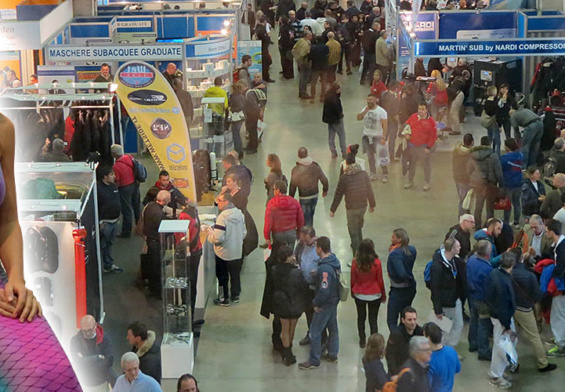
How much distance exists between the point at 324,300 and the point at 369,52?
1240 cm

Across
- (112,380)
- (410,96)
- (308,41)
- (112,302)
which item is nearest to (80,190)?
(112,302)

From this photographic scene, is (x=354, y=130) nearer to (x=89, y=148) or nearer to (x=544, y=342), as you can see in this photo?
(x=89, y=148)

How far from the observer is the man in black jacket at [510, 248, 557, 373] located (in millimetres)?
8078

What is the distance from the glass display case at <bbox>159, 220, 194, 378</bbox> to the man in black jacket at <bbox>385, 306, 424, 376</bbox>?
1861 millimetres

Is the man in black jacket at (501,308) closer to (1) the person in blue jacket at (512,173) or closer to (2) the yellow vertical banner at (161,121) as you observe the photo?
(1) the person in blue jacket at (512,173)

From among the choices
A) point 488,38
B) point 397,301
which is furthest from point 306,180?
point 488,38

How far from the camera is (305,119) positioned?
58.0 feet

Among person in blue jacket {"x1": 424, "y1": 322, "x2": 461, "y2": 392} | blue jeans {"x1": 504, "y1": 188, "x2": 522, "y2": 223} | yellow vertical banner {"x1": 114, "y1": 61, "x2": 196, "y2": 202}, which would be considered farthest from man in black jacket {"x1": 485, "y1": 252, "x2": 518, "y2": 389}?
yellow vertical banner {"x1": 114, "y1": 61, "x2": 196, "y2": 202}

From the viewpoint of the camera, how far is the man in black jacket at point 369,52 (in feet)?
64.4

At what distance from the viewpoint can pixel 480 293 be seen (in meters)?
8.26

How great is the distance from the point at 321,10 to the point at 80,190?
1549cm

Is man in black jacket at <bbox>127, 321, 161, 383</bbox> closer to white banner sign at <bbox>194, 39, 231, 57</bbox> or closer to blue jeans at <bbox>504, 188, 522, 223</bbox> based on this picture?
blue jeans at <bbox>504, 188, 522, 223</bbox>

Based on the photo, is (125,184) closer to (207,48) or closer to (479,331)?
(479,331)

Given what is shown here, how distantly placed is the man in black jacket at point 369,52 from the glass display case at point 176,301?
483 inches
